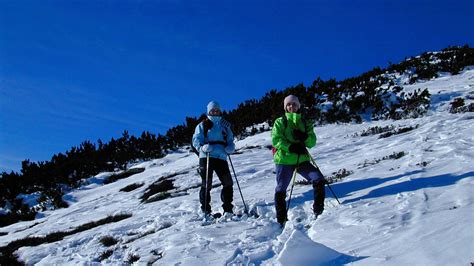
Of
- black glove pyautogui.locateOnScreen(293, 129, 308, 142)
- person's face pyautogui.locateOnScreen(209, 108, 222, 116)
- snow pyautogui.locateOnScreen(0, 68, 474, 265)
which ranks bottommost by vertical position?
snow pyautogui.locateOnScreen(0, 68, 474, 265)

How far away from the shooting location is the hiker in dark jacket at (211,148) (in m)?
7.99

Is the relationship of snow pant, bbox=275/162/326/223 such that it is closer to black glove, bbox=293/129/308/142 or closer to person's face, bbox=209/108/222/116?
black glove, bbox=293/129/308/142

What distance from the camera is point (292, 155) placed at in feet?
21.9

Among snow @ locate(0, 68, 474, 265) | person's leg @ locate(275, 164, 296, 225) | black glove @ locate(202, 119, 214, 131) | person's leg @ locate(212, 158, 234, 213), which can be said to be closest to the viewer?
snow @ locate(0, 68, 474, 265)

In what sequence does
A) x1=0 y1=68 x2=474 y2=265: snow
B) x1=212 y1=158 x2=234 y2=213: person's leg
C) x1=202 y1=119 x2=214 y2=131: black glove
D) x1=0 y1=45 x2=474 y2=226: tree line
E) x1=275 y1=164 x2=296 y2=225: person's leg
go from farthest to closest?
x1=0 y1=45 x2=474 y2=226: tree line → x1=202 y1=119 x2=214 y2=131: black glove → x1=212 y1=158 x2=234 y2=213: person's leg → x1=275 y1=164 x2=296 y2=225: person's leg → x1=0 y1=68 x2=474 y2=265: snow

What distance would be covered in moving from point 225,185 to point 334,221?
8.99 feet

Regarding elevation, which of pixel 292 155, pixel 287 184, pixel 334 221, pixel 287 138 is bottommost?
pixel 334 221

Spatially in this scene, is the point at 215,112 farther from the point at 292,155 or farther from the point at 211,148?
the point at 292,155

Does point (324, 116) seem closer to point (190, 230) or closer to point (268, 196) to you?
point (268, 196)

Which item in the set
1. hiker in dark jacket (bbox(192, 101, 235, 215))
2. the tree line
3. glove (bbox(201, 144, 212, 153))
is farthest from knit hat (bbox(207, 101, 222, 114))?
the tree line

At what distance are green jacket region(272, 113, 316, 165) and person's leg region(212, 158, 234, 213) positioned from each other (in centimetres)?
143

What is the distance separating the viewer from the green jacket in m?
6.66

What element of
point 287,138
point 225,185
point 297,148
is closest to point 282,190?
point 297,148

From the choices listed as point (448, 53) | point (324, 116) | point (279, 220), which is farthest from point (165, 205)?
point (448, 53)
